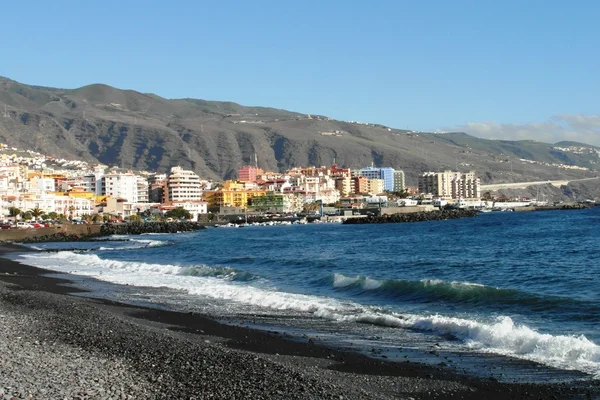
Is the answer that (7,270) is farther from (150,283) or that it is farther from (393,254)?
(393,254)

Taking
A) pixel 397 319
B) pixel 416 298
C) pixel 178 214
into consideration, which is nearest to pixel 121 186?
pixel 178 214

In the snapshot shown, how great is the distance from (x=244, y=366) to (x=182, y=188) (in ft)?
413

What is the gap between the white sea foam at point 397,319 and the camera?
11.8 m

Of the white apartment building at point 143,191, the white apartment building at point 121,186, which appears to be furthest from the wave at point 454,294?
the white apartment building at point 143,191

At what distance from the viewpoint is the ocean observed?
12.1 metres

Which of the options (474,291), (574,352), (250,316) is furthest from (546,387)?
(474,291)

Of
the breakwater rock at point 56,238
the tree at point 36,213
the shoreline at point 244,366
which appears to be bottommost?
the breakwater rock at point 56,238

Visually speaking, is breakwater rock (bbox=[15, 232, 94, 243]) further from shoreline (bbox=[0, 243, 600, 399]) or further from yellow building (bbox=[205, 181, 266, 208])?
yellow building (bbox=[205, 181, 266, 208])

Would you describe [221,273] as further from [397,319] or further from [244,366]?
[244,366]

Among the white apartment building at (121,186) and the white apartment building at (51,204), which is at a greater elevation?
the white apartment building at (121,186)

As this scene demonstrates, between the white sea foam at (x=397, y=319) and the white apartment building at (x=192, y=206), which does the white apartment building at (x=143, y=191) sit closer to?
the white apartment building at (x=192, y=206)

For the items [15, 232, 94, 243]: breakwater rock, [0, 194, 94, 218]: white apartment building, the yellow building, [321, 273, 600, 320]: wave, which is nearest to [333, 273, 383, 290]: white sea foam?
[321, 273, 600, 320]: wave

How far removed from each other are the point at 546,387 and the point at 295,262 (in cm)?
2304

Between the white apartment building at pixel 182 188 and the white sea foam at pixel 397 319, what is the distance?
10501 centimetres
